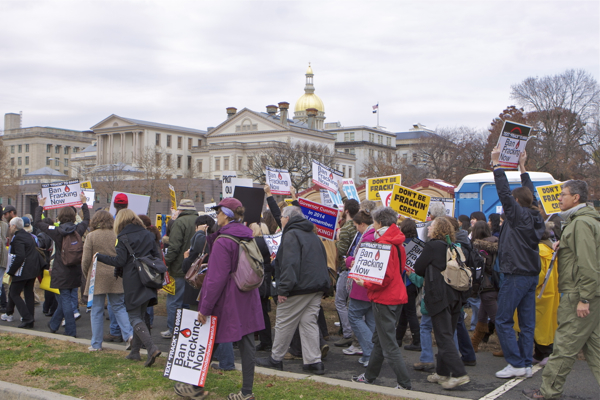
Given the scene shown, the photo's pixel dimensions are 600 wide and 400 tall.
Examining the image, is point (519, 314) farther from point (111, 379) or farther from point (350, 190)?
point (350, 190)

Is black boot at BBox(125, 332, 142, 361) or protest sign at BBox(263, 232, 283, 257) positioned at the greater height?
protest sign at BBox(263, 232, 283, 257)

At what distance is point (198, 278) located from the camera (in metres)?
6.04

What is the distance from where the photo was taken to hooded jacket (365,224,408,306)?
589cm

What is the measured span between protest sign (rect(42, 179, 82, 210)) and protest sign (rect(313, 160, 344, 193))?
17.0 ft

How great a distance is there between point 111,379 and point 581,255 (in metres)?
4.98

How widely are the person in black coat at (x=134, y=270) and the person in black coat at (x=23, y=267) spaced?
3.05 m

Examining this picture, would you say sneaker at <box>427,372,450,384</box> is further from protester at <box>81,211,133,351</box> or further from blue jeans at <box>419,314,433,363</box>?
protester at <box>81,211,133,351</box>

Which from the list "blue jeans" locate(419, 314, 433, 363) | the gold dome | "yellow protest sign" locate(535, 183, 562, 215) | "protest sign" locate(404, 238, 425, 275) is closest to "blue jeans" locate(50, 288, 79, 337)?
"protest sign" locate(404, 238, 425, 275)

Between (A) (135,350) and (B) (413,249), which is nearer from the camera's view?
(A) (135,350)

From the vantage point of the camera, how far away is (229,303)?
Result: 5.46 m

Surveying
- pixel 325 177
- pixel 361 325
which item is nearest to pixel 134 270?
pixel 361 325

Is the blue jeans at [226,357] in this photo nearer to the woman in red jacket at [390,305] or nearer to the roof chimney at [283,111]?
the woman in red jacket at [390,305]

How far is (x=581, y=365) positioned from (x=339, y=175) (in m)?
5.98

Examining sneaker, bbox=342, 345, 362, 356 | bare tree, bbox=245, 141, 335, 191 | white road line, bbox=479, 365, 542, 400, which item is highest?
bare tree, bbox=245, 141, 335, 191
